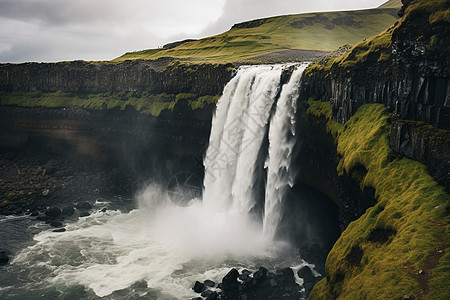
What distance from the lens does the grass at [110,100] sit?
57.5 meters

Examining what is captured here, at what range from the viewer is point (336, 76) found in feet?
104

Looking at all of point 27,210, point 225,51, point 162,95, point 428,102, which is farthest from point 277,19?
point 428,102

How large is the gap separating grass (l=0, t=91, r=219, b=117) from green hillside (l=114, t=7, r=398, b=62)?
29.6m

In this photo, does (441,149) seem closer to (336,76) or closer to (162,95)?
Result: (336,76)

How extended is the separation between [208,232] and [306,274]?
42.7ft

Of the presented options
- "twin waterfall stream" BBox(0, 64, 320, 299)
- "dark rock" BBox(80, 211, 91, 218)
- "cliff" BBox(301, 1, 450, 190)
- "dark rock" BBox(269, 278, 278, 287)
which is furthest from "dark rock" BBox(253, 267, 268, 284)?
"dark rock" BBox(80, 211, 91, 218)

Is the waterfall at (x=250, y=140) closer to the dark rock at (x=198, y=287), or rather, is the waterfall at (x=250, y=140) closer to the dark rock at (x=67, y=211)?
the dark rock at (x=198, y=287)

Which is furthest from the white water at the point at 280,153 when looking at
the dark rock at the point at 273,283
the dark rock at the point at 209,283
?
the dark rock at the point at 209,283

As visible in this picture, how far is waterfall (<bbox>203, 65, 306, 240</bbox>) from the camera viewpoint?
37.5m

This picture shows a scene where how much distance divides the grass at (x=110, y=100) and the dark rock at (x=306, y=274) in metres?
29.5

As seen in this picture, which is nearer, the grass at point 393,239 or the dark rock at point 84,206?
the grass at point 393,239

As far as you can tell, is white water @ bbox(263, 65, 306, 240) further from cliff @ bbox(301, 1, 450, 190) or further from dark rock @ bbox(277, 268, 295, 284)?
cliff @ bbox(301, 1, 450, 190)

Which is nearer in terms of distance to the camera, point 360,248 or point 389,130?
point 360,248

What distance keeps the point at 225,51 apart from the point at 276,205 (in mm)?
65969
